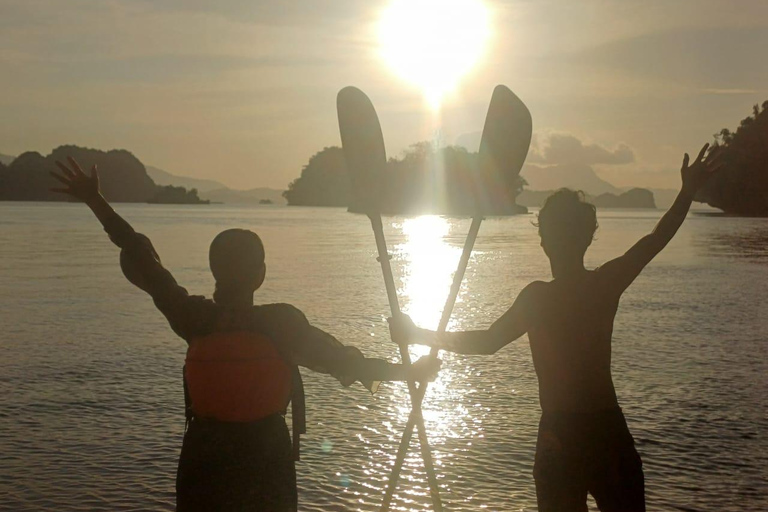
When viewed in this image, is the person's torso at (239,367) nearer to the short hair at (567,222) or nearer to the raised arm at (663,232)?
the short hair at (567,222)

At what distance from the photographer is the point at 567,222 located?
3715mm

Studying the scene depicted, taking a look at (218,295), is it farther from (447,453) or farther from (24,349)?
(24,349)

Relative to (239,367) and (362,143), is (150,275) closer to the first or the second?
(239,367)

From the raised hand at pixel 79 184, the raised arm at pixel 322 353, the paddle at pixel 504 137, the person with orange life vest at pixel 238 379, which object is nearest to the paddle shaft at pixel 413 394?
the paddle at pixel 504 137

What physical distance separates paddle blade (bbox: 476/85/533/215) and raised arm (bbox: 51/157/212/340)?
196 cm

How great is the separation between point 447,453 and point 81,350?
6124 mm

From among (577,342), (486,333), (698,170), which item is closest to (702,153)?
(698,170)

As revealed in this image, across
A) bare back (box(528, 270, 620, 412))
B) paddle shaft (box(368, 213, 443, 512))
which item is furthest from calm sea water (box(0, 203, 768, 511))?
bare back (box(528, 270, 620, 412))

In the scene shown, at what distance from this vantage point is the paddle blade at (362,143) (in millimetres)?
4738

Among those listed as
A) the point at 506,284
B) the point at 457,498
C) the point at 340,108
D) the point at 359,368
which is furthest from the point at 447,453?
the point at 506,284

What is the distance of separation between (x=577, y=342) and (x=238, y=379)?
1.38 meters

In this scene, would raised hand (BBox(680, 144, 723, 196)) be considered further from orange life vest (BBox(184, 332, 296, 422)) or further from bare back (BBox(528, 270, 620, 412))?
orange life vest (BBox(184, 332, 296, 422))

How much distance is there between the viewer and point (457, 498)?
6.06 meters

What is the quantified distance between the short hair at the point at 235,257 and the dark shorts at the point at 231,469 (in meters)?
0.52
